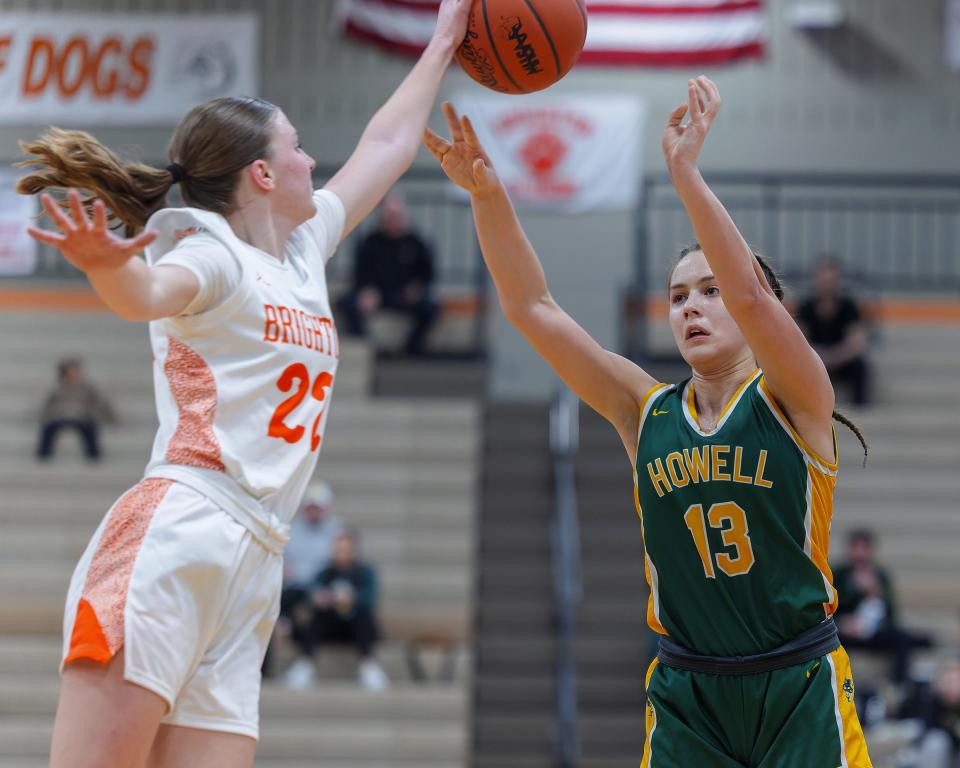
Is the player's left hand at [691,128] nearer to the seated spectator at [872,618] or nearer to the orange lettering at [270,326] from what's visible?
the orange lettering at [270,326]

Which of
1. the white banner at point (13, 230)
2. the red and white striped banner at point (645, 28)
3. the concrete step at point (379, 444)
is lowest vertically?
the concrete step at point (379, 444)

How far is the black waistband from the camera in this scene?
10.3 ft

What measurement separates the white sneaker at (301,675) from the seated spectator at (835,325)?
4566 mm

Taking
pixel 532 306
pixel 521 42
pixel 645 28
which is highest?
pixel 645 28

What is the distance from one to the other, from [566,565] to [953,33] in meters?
6.96

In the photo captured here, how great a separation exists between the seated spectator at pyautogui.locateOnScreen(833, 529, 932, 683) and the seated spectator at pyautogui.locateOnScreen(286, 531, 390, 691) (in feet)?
9.14

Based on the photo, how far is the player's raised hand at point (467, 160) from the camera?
356cm

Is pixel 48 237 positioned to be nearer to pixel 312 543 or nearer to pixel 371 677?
pixel 371 677

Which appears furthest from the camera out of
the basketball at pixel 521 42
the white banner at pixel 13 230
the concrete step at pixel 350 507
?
the white banner at pixel 13 230

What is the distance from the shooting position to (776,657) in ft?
10.3

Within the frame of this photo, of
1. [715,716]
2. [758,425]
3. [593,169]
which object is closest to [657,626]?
[715,716]

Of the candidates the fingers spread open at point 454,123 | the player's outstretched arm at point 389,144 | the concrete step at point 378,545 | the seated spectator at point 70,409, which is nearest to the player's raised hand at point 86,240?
the player's outstretched arm at point 389,144

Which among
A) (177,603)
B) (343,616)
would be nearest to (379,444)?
(343,616)

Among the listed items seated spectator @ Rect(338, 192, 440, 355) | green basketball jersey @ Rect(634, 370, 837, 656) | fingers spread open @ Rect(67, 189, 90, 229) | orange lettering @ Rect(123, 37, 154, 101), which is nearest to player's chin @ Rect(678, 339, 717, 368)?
green basketball jersey @ Rect(634, 370, 837, 656)
